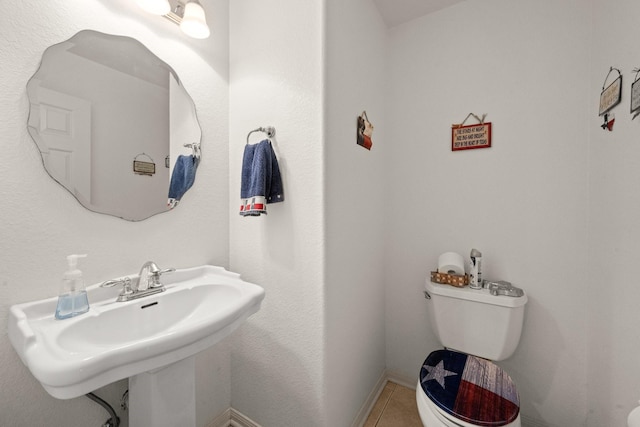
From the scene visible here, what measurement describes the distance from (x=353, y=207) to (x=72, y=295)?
110 centimetres

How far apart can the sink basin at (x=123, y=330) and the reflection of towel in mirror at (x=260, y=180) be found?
325 millimetres

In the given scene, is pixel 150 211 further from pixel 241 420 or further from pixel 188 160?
pixel 241 420

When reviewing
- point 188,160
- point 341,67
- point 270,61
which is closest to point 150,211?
point 188,160

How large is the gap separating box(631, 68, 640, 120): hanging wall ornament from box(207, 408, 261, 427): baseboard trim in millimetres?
1956

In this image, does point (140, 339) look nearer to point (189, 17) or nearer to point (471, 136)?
point (189, 17)

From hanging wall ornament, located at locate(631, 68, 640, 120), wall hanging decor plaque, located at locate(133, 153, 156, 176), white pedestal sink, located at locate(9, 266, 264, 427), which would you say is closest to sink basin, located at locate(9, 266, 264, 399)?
white pedestal sink, located at locate(9, 266, 264, 427)

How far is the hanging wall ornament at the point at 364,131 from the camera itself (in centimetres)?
133

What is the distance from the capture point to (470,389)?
95 centimetres

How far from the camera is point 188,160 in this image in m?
1.18

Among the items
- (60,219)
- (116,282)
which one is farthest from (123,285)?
(60,219)

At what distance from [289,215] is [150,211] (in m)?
0.57

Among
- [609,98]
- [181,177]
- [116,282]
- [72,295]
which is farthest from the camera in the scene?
[181,177]

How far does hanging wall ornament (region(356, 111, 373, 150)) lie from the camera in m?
1.33

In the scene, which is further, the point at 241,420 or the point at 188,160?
the point at 241,420
